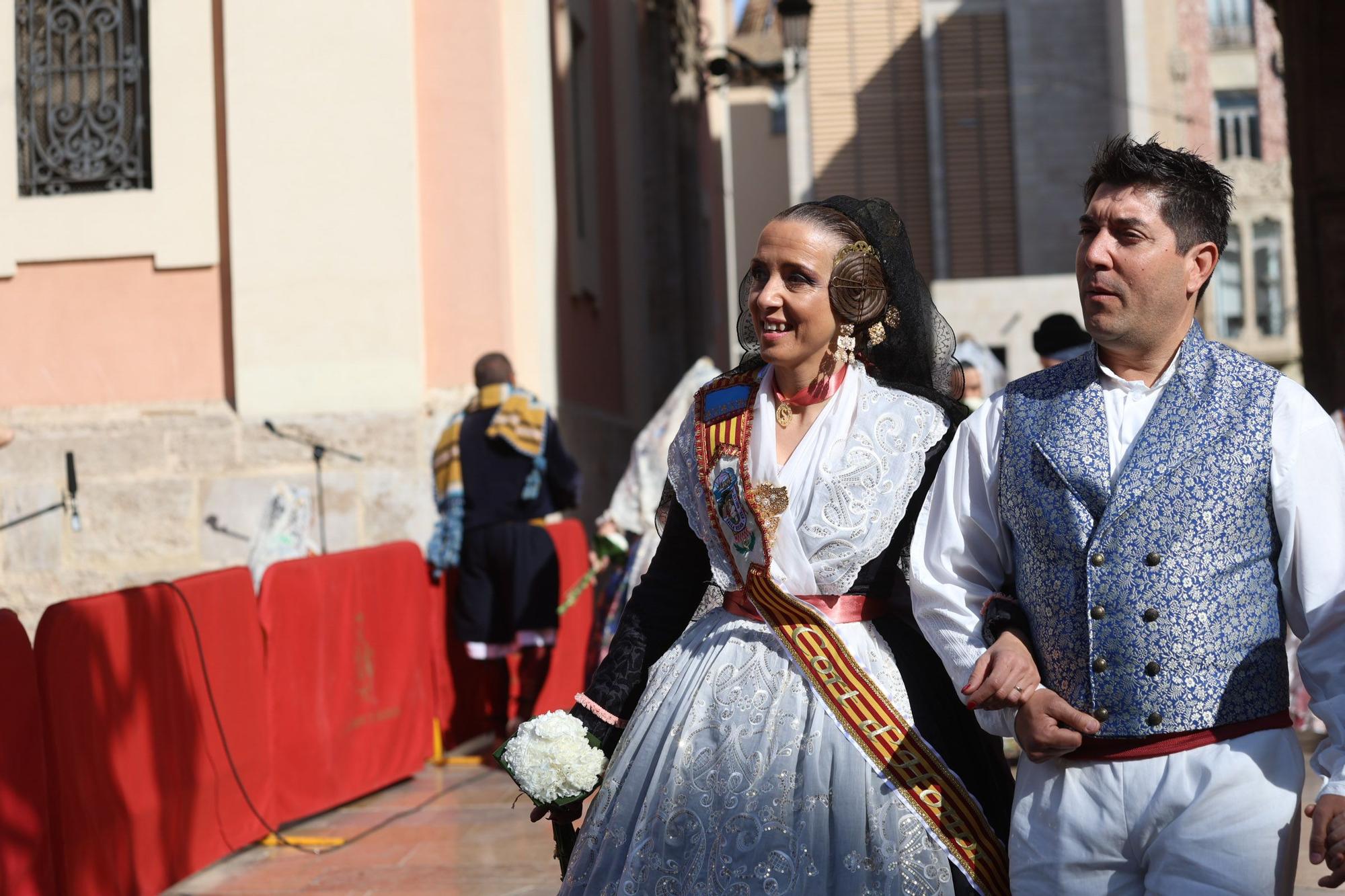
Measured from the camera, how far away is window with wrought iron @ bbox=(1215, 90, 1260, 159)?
3697 centimetres

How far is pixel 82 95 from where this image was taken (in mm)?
9820

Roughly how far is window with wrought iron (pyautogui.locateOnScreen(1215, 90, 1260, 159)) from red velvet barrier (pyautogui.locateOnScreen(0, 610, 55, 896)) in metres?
35.9

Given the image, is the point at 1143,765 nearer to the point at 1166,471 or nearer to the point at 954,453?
the point at 1166,471

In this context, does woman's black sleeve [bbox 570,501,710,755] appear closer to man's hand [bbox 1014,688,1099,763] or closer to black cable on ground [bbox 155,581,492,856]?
man's hand [bbox 1014,688,1099,763]

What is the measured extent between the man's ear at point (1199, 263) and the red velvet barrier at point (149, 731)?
3282 millimetres

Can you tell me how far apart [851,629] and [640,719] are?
42cm

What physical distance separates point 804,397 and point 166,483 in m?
6.96

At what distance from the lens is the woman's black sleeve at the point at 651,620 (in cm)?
329

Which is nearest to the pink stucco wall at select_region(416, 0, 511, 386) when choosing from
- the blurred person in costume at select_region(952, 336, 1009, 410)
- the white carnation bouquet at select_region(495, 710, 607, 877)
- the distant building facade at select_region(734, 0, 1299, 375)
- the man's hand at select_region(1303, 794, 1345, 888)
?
the blurred person in costume at select_region(952, 336, 1009, 410)

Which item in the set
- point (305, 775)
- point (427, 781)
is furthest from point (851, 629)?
point (427, 781)

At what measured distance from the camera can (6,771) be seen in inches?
171

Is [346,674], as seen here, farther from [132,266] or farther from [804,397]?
[804,397]

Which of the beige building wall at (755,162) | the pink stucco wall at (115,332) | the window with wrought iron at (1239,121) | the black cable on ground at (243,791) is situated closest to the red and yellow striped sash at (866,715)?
the black cable on ground at (243,791)

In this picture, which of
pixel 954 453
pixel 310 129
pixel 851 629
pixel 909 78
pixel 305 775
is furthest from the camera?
pixel 909 78
